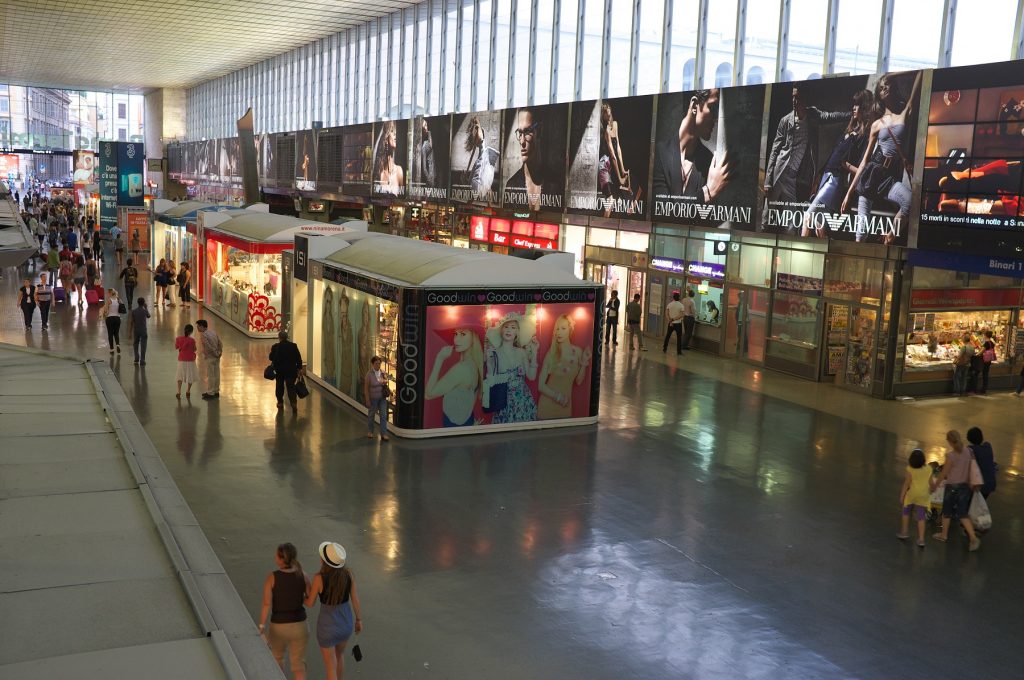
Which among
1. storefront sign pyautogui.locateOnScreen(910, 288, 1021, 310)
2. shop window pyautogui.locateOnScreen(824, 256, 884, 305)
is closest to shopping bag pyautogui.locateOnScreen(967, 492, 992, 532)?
storefront sign pyautogui.locateOnScreen(910, 288, 1021, 310)

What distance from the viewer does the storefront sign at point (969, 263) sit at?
1591cm

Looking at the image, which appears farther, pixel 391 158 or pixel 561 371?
pixel 391 158

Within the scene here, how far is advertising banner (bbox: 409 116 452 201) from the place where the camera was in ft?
119

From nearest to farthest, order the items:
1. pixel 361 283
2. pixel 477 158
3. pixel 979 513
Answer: pixel 979 513, pixel 361 283, pixel 477 158

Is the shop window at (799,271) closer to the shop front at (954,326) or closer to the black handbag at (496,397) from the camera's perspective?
the shop front at (954,326)

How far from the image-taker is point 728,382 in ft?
66.6

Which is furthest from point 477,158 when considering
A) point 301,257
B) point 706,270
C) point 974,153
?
point 974,153

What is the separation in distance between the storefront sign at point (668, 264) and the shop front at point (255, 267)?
Answer: 817 centimetres

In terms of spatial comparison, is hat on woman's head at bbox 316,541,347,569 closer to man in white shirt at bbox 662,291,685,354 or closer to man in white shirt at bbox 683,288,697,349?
man in white shirt at bbox 662,291,685,354

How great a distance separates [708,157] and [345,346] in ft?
34.1

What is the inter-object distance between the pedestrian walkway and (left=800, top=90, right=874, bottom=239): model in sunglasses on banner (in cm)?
1399

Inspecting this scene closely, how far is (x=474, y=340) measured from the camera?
586 inches

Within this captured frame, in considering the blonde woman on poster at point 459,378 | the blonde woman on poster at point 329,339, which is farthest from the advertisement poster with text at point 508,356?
the blonde woman on poster at point 329,339

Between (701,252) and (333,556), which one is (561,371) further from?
(701,252)
